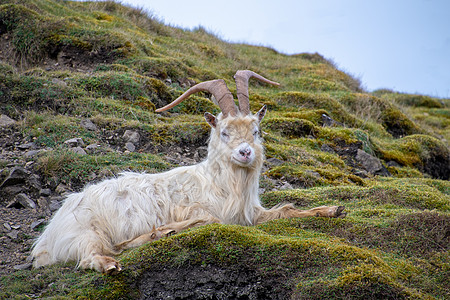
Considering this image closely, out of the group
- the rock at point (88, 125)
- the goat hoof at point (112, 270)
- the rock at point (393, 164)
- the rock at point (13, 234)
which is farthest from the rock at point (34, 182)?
the rock at point (393, 164)

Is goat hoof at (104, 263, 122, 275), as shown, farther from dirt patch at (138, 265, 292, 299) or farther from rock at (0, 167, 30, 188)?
rock at (0, 167, 30, 188)

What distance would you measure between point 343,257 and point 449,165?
1231cm

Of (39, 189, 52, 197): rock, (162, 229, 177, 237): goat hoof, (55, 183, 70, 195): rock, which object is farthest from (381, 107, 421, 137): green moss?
(162, 229, 177, 237): goat hoof

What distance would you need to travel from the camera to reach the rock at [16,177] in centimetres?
755

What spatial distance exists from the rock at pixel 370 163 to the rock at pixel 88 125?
6880mm

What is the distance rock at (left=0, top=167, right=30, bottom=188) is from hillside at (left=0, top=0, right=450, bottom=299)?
0.06ft

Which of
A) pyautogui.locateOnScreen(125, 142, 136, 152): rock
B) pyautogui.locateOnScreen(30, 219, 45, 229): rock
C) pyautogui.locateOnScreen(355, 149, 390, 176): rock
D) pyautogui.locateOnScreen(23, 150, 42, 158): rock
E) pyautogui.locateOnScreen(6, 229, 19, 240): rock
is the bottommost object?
pyautogui.locateOnScreen(6, 229, 19, 240): rock

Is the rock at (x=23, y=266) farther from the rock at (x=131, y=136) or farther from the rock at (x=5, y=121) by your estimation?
the rock at (x=5, y=121)

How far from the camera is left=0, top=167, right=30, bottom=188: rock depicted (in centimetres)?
755

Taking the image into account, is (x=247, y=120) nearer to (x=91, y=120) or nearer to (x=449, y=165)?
(x=91, y=120)

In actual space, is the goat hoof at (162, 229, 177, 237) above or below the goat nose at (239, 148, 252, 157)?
below

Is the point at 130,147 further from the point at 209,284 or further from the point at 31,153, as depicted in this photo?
the point at 209,284

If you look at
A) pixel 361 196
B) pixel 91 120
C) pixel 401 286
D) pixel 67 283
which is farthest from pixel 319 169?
pixel 67 283

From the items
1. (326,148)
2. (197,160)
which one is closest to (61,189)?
(197,160)
